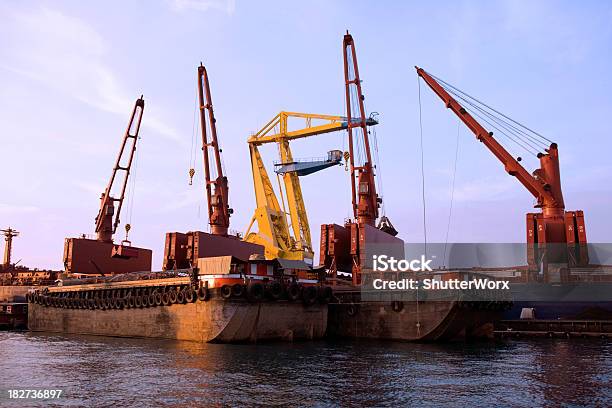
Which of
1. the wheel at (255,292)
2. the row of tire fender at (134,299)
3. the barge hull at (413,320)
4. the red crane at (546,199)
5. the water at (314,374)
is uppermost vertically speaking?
the red crane at (546,199)

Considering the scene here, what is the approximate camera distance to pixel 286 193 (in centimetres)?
8138

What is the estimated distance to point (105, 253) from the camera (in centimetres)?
6962

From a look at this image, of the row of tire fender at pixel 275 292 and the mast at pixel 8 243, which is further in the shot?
the mast at pixel 8 243

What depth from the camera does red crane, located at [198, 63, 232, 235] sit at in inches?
2682

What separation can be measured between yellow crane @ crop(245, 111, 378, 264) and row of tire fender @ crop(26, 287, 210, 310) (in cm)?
2621

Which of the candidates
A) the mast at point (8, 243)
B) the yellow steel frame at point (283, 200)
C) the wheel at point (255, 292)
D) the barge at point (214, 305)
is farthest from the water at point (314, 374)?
the mast at point (8, 243)

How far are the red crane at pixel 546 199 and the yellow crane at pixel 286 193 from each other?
1779cm

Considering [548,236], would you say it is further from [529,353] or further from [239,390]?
[239,390]

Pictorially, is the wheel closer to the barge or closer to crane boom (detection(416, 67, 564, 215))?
the barge

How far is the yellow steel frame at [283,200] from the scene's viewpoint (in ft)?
246

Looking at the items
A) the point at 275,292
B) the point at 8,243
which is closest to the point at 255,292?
the point at 275,292

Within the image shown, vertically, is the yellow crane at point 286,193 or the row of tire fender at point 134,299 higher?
the yellow crane at point 286,193

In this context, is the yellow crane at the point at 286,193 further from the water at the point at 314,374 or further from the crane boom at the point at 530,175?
the water at the point at 314,374

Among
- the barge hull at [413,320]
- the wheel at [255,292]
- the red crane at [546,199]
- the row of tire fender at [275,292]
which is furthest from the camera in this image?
the red crane at [546,199]
